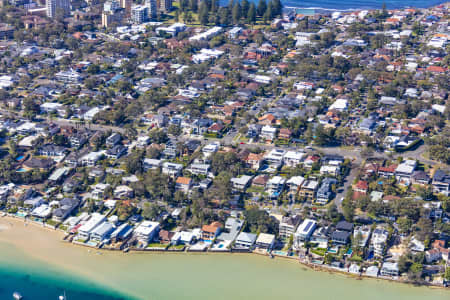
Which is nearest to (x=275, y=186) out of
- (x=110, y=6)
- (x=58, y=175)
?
(x=58, y=175)

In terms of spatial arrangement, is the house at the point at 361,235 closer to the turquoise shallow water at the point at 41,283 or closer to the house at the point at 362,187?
the house at the point at 362,187

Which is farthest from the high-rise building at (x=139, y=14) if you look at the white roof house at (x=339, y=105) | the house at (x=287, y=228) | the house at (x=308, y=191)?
the house at (x=287, y=228)

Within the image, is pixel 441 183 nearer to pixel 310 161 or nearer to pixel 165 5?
pixel 310 161

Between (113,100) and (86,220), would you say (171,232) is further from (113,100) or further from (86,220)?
(113,100)

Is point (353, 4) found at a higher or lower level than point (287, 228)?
higher

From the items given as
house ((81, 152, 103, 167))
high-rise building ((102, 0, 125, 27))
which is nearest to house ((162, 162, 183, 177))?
house ((81, 152, 103, 167))
